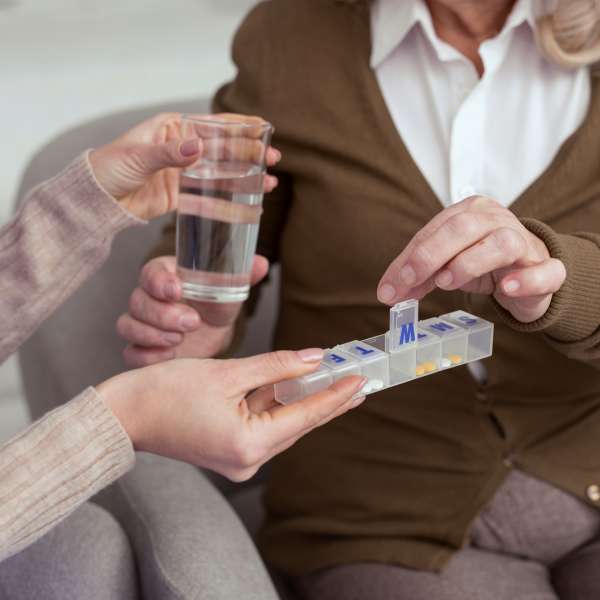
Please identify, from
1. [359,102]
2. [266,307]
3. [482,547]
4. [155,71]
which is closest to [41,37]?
[155,71]

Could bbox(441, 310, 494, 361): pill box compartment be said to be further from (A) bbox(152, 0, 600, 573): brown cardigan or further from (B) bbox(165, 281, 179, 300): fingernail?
(B) bbox(165, 281, 179, 300): fingernail

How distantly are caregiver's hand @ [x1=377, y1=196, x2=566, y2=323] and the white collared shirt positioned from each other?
28 cm

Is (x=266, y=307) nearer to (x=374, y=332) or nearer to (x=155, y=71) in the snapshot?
(x=374, y=332)

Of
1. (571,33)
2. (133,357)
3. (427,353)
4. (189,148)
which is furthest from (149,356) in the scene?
(571,33)

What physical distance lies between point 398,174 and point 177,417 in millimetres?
468

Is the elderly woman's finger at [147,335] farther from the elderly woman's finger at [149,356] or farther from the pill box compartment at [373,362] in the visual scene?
the pill box compartment at [373,362]

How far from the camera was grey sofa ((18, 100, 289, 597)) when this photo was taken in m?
1.50

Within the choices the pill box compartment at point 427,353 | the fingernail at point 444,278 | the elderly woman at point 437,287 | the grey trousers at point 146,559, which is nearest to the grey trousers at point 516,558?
the elderly woman at point 437,287

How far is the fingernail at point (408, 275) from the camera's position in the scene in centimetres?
98

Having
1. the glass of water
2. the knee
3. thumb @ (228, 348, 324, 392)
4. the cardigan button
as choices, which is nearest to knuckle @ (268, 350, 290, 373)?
thumb @ (228, 348, 324, 392)

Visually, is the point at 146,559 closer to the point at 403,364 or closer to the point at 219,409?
the point at 219,409

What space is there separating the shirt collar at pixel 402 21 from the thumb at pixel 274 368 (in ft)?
1.67

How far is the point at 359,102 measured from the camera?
1.35m

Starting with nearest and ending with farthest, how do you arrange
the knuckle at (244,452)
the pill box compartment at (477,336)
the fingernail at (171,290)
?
the knuckle at (244,452) < the pill box compartment at (477,336) < the fingernail at (171,290)
